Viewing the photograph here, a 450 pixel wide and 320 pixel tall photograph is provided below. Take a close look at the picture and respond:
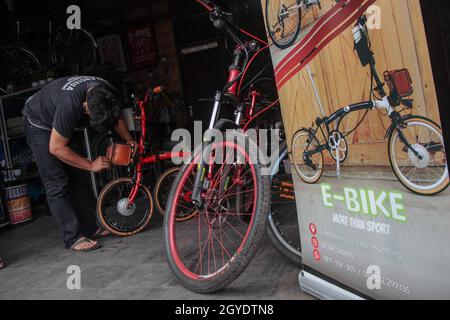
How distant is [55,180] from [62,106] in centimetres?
71

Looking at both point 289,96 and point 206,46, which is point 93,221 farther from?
point 206,46

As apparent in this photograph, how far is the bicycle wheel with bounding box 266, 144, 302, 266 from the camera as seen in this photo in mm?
2520

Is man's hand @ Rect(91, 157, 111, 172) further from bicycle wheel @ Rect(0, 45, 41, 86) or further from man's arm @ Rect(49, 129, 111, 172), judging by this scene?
bicycle wheel @ Rect(0, 45, 41, 86)

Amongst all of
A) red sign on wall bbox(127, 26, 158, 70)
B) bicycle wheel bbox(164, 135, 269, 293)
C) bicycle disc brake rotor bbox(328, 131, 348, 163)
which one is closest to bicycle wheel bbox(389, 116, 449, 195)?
bicycle disc brake rotor bbox(328, 131, 348, 163)

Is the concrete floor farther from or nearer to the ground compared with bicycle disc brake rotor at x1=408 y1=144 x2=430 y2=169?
nearer to the ground

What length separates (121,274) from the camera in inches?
114

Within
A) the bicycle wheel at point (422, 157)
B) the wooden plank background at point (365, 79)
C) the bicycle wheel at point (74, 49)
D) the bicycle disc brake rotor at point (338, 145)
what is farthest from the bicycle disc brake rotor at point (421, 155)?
the bicycle wheel at point (74, 49)

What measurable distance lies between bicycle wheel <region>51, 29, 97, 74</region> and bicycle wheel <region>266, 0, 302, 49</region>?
526 centimetres

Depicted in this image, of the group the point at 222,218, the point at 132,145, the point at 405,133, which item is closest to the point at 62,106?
the point at 132,145

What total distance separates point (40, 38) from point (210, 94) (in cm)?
339

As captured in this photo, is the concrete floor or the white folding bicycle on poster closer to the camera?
the white folding bicycle on poster

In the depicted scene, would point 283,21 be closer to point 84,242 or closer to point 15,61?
point 84,242

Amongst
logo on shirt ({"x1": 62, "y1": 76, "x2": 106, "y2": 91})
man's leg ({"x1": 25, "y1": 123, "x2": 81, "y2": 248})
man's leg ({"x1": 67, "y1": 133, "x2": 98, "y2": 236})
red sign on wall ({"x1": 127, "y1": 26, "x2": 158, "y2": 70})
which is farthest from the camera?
red sign on wall ({"x1": 127, "y1": 26, "x2": 158, "y2": 70})
